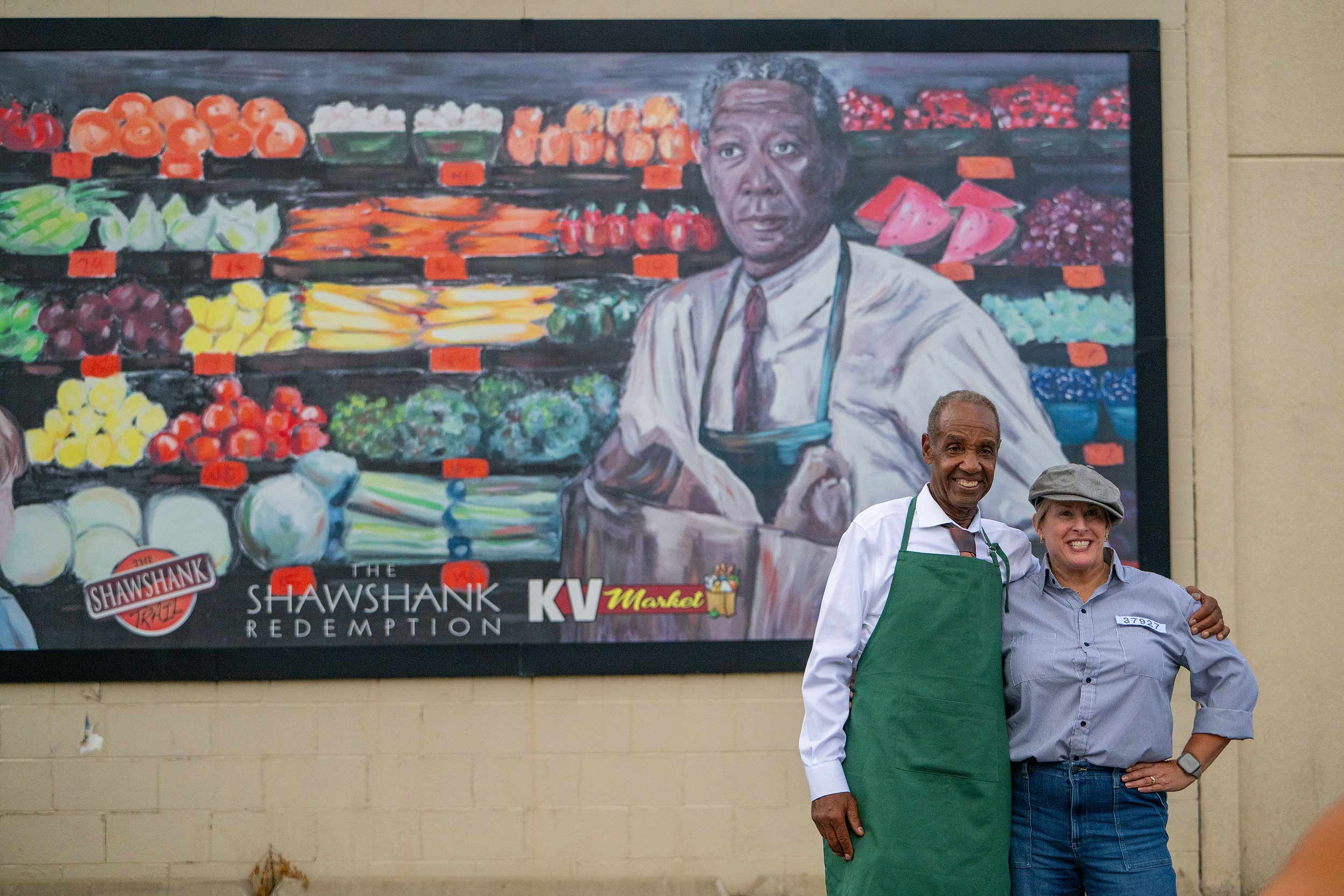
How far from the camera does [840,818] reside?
267 cm

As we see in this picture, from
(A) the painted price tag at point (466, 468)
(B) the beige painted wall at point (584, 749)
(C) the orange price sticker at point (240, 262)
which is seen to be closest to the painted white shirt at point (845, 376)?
(A) the painted price tag at point (466, 468)

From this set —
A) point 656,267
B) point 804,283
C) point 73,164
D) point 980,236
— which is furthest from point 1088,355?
point 73,164

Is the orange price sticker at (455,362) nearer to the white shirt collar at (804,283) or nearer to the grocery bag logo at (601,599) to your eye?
the grocery bag logo at (601,599)

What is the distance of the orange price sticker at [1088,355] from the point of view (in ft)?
15.9

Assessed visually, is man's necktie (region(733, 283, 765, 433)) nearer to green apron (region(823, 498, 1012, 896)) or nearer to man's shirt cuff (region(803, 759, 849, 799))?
green apron (region(823, 498, 1012, 896))

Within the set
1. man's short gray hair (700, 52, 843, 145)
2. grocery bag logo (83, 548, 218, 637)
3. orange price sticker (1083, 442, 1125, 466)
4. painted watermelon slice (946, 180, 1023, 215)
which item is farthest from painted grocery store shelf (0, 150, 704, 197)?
orange price sticker (1083, 442, 1125, 466)

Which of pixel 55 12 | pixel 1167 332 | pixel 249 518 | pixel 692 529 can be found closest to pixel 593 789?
pixel 692 529

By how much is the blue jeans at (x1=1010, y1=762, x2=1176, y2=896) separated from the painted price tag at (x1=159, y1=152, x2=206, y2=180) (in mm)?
4059

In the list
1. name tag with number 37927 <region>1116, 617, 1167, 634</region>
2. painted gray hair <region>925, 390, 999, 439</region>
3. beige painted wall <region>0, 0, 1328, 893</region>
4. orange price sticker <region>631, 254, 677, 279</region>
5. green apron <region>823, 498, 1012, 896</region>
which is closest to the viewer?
green apron <region>823, 498, 1012, 896</region>

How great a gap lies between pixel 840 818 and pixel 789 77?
332 cm

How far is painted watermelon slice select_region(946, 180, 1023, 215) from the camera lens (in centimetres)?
486

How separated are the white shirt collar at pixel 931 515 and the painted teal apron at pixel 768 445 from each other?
186 cm

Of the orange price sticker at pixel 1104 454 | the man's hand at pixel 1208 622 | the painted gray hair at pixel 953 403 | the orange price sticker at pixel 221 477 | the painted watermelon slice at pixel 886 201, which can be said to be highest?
the painted watermelon slice at pixel 886 201

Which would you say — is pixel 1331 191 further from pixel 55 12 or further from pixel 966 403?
pixel 55 12
